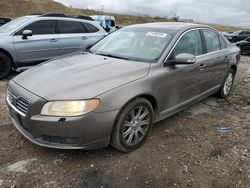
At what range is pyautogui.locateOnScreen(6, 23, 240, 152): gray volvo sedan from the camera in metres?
2.93

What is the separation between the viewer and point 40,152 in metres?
3.42

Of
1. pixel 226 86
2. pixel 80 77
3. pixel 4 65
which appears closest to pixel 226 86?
pixel 226 86

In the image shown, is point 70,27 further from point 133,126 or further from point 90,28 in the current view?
point 133,126

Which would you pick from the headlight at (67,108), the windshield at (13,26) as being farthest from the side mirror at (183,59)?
the windshield at (13,26)

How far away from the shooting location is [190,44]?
14.4ft

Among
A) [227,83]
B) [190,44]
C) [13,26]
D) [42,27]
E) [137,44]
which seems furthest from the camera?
[42,27]

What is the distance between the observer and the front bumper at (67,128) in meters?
2.89

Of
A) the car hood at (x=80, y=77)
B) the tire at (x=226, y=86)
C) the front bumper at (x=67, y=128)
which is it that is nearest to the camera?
the front bumper at (x=67, y=128)

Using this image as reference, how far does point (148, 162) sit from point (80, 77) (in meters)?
1.32

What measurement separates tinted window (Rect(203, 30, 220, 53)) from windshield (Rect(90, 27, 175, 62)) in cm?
100

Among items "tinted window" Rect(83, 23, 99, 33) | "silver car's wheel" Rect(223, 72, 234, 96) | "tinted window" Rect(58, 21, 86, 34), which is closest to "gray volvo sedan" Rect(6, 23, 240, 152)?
"silver car's wheel" Rect(223, 72, 234, 96)

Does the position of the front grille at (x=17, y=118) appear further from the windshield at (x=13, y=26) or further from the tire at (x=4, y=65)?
the windshield at (x=13, y=26)

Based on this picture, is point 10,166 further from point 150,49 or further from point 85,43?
point 85,43

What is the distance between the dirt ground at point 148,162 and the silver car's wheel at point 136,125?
19cm
